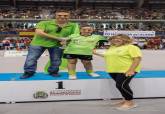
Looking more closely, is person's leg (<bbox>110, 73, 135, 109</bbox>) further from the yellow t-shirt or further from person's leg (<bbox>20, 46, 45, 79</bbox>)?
person's leg (<bbox>20, 46, 45, 79</bbox>)

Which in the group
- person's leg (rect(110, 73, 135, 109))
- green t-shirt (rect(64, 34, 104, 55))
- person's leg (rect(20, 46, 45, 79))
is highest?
green t-shirt (rect(64, 34, 104, 55))

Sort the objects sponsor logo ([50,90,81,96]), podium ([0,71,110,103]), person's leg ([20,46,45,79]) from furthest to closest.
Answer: person's leg ([20,46,45,79]) → sponsor logo ([50,90,81,96]) → podium ([0,71,110,103])

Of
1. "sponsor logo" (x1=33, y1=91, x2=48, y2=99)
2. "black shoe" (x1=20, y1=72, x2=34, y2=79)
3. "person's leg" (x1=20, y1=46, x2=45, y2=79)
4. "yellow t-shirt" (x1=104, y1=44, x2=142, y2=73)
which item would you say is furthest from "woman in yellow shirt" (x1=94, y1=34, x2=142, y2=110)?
"black shoe" (x1=20, y1=72, x2=34, y2=79)

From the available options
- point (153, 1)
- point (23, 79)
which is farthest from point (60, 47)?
point (153, 1)

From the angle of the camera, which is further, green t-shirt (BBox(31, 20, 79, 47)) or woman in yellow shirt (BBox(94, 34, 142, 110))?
green t-shirt (BBox(31, 20, 79, 47))

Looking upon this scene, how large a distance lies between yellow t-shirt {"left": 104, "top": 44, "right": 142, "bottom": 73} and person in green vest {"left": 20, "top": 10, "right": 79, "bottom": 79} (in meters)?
0.96

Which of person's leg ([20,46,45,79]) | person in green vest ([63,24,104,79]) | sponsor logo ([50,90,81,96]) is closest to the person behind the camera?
sponsor logo ([50,90,81,96])

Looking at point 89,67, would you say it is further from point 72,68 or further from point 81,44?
point 81,44

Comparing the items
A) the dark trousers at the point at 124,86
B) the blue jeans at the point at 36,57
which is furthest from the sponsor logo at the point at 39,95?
the dark trousers at the point at 124,86

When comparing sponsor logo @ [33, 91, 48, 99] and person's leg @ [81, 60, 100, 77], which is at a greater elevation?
person's leg @ [81, 60, 100, 77]

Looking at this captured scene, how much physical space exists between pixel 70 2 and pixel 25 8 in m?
4.89

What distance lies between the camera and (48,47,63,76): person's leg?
731cm

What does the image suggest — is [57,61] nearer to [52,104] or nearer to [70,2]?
[52,104]

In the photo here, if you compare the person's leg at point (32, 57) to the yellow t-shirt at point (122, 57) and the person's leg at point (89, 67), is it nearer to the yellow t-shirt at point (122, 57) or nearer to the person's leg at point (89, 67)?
the person's leg at point (89, 67)
